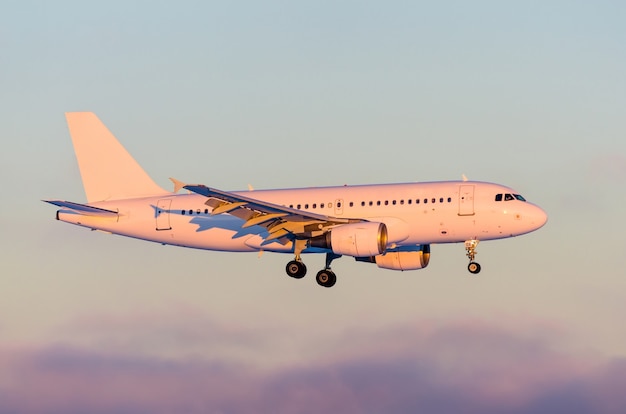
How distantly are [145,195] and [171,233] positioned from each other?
380cm

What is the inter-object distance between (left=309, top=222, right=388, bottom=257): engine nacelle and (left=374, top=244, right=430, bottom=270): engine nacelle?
6267mm

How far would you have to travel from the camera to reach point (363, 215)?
68812 mm

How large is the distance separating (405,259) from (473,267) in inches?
243

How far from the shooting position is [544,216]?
6812cm

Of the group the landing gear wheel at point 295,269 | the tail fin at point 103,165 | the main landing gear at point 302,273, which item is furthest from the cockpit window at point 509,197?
the tail fin at point 103,165

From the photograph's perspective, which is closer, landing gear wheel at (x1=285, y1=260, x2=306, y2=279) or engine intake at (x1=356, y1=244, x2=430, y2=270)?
landing gear wheel at (x1=285, y1=260, x2=306, y2=279)

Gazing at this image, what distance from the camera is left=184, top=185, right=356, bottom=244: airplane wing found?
6550 cm

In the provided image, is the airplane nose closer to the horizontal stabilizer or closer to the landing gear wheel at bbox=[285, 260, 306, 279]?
the landing gear wheel at bbox=[285, 260, 306, 279]

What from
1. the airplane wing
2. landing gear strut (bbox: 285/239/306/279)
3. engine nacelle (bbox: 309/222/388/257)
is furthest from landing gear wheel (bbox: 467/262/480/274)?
landing gear strut (bbox: 285/239/306/279)

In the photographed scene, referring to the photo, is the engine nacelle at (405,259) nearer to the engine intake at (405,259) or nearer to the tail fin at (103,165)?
the engine intake at (405,259)

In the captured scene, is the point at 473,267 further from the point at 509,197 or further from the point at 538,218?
the point at 538,218

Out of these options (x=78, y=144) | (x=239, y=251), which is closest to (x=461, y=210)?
(x=239, y=251)

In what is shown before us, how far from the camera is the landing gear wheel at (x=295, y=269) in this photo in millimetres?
70500

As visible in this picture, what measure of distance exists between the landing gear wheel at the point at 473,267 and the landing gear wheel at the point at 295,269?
8.94m
